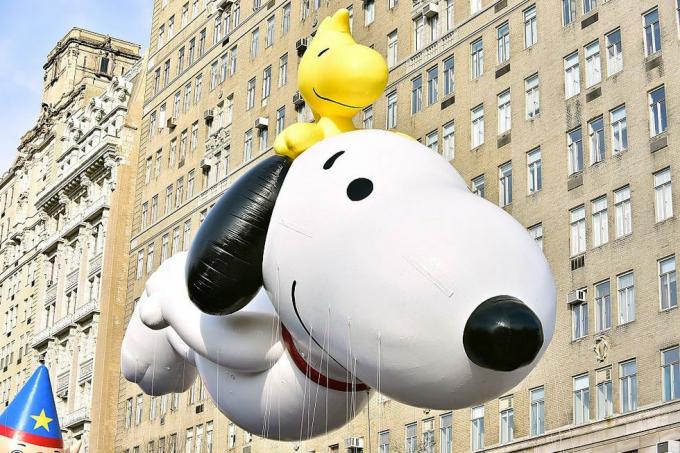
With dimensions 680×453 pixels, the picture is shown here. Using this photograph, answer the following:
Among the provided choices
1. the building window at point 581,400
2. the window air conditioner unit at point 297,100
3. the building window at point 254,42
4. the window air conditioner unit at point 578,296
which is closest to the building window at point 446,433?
the building window at point 581,400

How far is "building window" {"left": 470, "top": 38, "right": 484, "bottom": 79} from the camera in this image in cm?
3694

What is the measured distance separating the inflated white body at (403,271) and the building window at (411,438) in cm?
2500

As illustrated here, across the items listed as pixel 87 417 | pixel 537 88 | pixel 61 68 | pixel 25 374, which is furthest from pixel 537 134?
pixel 61 68

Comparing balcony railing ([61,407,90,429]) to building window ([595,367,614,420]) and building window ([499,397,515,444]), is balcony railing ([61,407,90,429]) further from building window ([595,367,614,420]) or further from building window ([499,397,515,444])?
building window ([595,367,614,420])

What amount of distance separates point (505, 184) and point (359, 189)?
24.3m

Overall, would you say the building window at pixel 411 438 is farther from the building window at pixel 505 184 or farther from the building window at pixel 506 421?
the building window at pixel 505 184

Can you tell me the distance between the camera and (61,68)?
7406cm

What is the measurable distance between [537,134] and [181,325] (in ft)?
73.6

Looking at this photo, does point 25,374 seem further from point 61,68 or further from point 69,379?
point 61,68

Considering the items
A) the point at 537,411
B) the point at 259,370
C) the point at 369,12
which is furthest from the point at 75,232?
the point at 259,370

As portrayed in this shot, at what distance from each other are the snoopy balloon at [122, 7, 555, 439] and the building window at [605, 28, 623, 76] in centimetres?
1986

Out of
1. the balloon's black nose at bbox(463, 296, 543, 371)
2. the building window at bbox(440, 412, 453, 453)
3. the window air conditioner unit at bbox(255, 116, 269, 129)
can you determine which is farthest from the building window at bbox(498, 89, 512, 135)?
the balloon's black nose at bbox(463, 296, 543, 371)

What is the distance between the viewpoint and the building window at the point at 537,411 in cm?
3192

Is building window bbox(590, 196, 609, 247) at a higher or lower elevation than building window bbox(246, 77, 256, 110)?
lower
